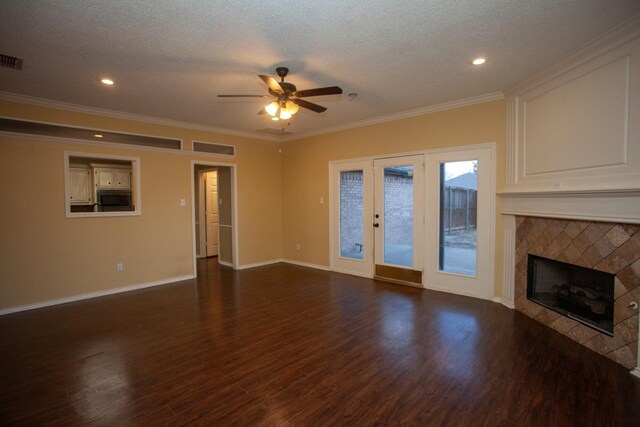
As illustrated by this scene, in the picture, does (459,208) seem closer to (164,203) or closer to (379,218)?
(379,218)

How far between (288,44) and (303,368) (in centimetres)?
286

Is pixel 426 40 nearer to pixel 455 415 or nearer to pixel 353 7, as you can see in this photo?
pixel 353 7

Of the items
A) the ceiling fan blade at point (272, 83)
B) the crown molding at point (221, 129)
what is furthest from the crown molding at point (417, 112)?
the ceiling fan blade at point (272, 83)

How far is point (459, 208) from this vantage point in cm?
456

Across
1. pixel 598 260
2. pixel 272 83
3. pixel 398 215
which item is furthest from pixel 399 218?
pixel 272 83

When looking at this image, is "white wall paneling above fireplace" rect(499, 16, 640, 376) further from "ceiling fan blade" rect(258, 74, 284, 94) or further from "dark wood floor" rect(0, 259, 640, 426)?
"ceiling fan blade" rect(258, 74, 284, 94)

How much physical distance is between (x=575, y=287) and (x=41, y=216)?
21.9 ft

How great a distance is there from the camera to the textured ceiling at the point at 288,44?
2295 millimetres

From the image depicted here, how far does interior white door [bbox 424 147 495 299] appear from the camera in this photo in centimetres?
427

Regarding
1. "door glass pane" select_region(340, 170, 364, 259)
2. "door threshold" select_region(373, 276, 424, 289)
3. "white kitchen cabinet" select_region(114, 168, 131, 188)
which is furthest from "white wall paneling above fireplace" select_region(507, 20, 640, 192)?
"white kitchen cabinet" select_region(114, 168, 131, 188)

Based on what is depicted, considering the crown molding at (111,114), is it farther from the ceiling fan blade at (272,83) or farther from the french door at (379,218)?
the ceiling fan blade at (272,83)

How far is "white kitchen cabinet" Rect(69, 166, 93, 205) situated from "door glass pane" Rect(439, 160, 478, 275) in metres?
6.61

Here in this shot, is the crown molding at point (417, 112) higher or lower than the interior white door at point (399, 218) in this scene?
higher

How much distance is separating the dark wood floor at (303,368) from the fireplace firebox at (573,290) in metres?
0.37
